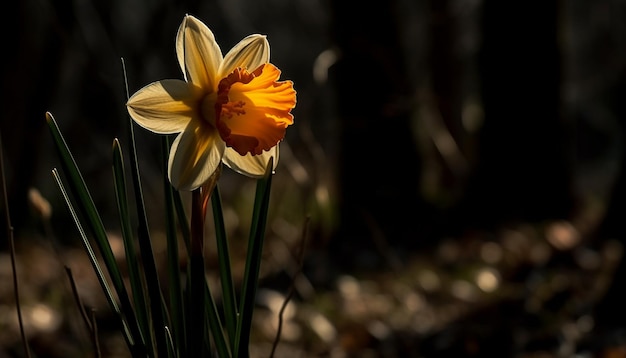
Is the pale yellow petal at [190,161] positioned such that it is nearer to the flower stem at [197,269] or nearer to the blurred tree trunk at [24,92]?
the flower stem at [197,269]

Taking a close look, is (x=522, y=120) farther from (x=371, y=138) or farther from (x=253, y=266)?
(x=253, y=266)

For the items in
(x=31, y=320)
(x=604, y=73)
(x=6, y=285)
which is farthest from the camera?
(x=604, y=73)

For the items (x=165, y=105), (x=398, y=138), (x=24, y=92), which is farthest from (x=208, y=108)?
(x=24, y=92)

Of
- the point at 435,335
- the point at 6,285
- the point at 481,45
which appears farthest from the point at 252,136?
the point at 481,45

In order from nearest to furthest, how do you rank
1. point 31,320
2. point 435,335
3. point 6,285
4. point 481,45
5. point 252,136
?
point 252,136 < point 435,335 < point 31,320 < point 6,285 < point 481,45

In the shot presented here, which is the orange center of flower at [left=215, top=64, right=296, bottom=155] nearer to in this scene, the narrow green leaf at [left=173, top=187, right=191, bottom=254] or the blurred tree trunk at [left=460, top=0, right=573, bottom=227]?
the narrow green leaf at [left=173, top=187, right=191, bottom=254]

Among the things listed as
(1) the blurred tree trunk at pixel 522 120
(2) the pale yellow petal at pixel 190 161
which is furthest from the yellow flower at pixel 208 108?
(1) the blurred tree trunk at pixel 522 120

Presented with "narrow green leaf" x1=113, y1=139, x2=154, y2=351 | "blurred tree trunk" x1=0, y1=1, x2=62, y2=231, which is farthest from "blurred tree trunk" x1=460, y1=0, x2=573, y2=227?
"narrow green leaf" x1=113, y1=139, x2=154, y2=351

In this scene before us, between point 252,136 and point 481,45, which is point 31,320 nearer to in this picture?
point 252,136
